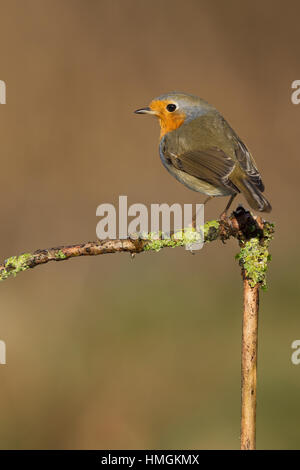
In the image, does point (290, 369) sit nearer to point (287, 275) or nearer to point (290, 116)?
point (287, 275)

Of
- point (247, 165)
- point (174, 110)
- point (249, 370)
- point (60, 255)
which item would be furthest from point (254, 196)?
point (249, 370)

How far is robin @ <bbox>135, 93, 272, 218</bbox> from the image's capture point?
266cm

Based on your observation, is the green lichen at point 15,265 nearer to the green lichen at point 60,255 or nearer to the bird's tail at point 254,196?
the green lichen at point 60,255

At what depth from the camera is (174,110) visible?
2883mm

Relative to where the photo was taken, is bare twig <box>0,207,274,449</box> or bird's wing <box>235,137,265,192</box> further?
bird's wing <box>235,137,265,192</box>

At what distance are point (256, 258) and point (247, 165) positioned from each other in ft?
4.24

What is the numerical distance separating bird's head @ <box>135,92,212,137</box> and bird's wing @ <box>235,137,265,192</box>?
0.23 meters

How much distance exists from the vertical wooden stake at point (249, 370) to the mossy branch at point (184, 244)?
0.40ft

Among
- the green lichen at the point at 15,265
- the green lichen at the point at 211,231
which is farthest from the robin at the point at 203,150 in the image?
the green lichen at the point at 15,265

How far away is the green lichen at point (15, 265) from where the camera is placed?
1.55 metres

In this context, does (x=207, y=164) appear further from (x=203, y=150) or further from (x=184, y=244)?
(x=184, y=244)

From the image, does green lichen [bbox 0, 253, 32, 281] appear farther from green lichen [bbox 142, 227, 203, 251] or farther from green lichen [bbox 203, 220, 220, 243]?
green lichen [bbox 203, 220, 220, 243]

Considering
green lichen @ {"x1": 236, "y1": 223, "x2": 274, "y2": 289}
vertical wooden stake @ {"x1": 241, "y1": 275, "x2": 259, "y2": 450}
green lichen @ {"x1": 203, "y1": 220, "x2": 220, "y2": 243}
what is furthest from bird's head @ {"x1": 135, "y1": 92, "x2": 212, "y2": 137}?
vertical wooden stake @ {"x1": 241, "y1": 275, "x2": 259, "y2": 450}

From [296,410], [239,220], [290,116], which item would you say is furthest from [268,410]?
[290,116]
